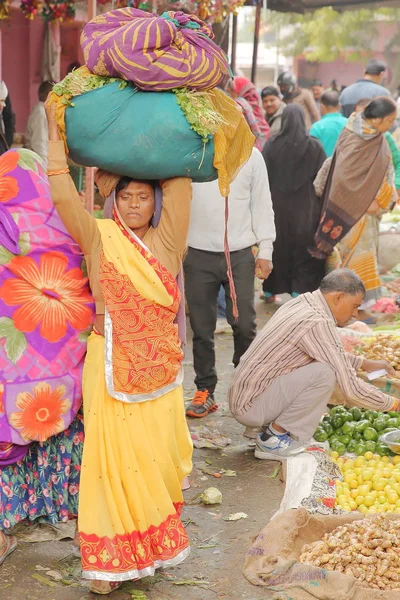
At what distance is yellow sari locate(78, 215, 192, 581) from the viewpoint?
3645mm

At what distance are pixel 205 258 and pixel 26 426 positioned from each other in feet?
8.46

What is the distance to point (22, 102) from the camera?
13.7 meters

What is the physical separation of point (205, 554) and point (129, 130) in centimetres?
204

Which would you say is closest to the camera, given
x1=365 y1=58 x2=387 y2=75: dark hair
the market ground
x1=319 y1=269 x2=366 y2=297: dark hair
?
the market ground

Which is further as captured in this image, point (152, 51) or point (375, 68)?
point (375, 68)

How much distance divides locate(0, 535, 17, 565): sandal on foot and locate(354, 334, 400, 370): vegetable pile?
3.46 meters

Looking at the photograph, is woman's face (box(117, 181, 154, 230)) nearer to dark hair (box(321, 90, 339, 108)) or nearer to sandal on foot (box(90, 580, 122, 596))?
sandal on foot (box(90, 580, 122, 596))

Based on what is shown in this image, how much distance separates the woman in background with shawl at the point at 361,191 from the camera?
8750 millimetres

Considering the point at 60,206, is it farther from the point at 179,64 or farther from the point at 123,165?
the point at 179,64

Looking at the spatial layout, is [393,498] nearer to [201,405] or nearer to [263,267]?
[201,405]

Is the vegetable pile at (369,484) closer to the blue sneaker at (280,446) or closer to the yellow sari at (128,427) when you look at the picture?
the blue sneaker at (280,446)

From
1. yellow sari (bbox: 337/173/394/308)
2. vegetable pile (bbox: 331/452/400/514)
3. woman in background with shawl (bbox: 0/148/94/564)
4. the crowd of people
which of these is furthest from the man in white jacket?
yellow sari (bbox: 337/173/394/308)

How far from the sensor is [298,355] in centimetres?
532

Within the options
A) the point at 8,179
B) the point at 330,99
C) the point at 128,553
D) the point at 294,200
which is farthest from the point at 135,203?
the point at 330,99
